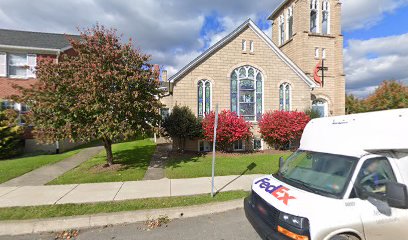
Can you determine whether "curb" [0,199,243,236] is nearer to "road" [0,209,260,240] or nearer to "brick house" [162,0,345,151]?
"road" [0,209,260,240]

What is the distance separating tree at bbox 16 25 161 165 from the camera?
26.8ft

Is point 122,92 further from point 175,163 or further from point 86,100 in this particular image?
point 175,163

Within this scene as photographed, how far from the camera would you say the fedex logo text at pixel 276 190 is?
3454 mm

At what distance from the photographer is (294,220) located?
3.14m

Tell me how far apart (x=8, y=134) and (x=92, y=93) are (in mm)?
9172

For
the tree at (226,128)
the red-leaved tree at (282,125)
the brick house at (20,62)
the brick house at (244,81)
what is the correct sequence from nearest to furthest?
the tree at (226,128) < the red-leaved tree at (282,125) < the brick house at (244,81) < the brick house at (20,62)

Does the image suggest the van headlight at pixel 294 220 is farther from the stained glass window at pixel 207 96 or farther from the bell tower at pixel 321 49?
the bell tower at pixel 321 49

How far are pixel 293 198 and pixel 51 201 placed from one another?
589cm

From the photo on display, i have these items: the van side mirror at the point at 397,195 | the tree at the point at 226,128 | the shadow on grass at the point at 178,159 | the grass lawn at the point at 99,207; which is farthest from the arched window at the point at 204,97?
the van side mirror at the point at 397,195

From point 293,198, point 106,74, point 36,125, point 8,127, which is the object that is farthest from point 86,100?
point 8,127

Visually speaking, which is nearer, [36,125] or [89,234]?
[89,234]

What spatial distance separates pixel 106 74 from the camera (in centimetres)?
804

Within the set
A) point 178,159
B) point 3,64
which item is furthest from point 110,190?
point 3,64

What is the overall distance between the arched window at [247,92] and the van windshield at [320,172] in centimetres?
1144
